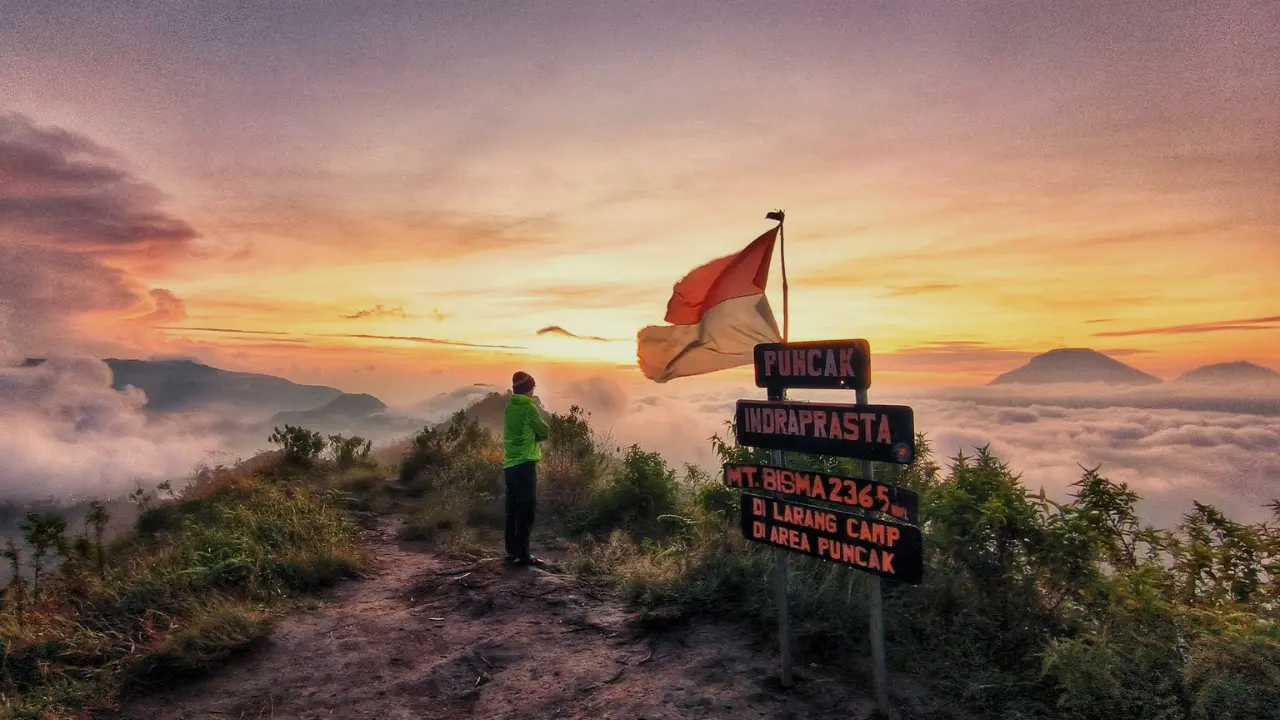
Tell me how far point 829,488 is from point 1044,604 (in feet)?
7.27

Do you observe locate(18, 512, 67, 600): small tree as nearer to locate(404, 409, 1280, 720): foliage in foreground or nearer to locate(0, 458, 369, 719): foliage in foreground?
locate(0, 458, 369, 719): foliage in foreground

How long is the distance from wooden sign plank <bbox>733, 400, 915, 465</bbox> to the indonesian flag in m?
0.88

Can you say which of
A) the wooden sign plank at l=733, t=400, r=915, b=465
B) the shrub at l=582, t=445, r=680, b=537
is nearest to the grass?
the shrub at l=582, t=445, r=680, b=537

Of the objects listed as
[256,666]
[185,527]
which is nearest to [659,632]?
[256,666]

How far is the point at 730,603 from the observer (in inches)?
300

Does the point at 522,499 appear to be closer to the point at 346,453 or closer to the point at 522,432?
the point at 522,432

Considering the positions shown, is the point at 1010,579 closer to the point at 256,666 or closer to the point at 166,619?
the point at 256,666

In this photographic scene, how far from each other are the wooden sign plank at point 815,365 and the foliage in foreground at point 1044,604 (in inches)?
69.4

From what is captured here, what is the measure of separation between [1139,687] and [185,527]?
42.6 feet

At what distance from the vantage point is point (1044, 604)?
618 centimetres

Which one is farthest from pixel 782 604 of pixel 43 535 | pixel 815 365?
pixel 43 535

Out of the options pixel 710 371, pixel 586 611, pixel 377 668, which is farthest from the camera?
pixel 586 611

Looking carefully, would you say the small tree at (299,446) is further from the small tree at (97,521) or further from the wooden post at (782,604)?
the wooden post at (782,604)

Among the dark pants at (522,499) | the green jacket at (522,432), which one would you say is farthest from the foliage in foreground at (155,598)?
the green jacket at (522,432)
